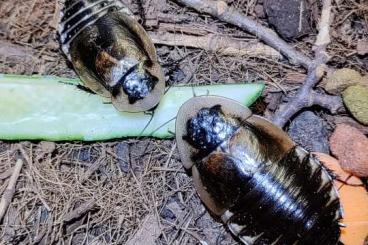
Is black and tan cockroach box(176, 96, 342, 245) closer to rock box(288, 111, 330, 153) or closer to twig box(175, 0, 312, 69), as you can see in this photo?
rock box(288, 111, 330, 153)

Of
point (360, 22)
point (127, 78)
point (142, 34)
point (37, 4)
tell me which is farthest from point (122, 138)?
point (360, 22)

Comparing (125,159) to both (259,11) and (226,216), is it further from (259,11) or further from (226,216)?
(259,11)

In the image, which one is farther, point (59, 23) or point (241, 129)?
point (59, 23)

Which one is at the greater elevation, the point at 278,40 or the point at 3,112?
the point at 278,40

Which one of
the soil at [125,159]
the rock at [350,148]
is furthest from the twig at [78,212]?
the rock at [350,148]

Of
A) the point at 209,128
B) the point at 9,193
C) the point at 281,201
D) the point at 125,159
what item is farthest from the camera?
the point at 125,159

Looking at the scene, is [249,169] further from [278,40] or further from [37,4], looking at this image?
[37,4]

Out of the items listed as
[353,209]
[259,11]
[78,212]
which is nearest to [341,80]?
[259,11]
